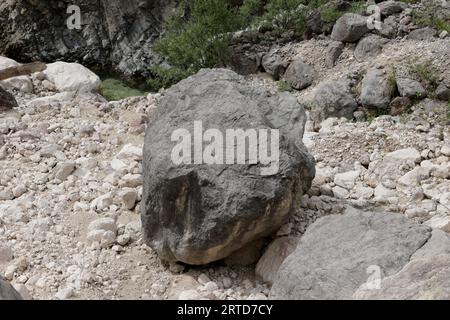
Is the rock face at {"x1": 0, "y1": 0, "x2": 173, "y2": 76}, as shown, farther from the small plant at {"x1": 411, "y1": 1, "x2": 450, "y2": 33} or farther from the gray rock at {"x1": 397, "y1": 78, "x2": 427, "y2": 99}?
the gray rock at {"x1": 397, "y1": 78, "x2": 427, "y2": 99}

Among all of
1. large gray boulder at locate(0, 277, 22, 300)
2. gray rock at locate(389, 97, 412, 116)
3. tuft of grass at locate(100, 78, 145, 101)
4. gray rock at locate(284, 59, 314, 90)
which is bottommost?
tuft of grass at locate(100, 78, 145, 101)

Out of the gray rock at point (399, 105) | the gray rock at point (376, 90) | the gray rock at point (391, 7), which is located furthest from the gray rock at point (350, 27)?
the gray rock at point (399, 105)

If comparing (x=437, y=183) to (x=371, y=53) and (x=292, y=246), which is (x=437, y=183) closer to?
(x=292, y=246)

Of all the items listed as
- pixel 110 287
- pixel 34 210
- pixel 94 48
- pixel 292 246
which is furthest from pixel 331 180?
pixel 94 48

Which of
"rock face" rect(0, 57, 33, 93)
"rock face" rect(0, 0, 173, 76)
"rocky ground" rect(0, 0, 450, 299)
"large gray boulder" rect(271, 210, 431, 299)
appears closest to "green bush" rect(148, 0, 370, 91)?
"rocky ground" rect(0, 0, 450, 299)

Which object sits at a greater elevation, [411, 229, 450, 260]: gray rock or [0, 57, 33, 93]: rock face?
[411, 229, 450, 260]: gray rock

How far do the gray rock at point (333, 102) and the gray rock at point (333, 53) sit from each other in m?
1.32

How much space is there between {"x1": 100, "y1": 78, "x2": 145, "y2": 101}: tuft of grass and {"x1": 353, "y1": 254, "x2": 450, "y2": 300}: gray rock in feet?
23.0

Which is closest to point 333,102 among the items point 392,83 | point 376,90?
point 376,90

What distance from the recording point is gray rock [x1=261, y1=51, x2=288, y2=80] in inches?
385

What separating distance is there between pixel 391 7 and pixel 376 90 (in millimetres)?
2798

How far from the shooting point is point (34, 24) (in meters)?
12.4

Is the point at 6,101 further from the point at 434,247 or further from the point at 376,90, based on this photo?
the point at 434,247
